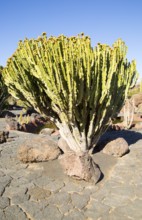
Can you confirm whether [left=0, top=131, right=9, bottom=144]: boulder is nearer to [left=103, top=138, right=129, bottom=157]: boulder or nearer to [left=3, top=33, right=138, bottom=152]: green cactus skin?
[left=3, top=33, right=138, bottom=152]: green cactus skin

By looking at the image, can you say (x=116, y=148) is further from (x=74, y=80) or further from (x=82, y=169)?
(x=74, y=80)

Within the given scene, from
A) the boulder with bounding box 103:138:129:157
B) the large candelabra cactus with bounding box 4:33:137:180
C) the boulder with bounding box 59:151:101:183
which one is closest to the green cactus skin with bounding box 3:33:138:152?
the large candelabra cactus with bounding box 4:33:137:180

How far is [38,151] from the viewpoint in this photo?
6906 mm

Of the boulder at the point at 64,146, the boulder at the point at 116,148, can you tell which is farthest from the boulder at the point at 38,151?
the boulder at the point at 116,148

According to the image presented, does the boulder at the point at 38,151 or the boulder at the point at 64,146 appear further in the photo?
the boulder at the point at 64,146

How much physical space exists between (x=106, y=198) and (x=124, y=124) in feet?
31.0

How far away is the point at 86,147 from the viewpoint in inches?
293

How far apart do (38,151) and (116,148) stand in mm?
2408

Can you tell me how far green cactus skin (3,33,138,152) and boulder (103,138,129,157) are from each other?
1.52ft

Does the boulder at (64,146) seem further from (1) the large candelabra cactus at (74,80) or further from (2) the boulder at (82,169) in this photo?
(2) the boulder at (82,169)

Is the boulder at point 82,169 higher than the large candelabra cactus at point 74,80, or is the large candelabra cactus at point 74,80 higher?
the large candelabra cactus at point 74,80

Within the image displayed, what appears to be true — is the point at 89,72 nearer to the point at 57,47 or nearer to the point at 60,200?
the point at 57,47

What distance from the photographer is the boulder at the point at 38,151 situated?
268 inches

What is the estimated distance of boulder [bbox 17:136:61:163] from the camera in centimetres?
681
